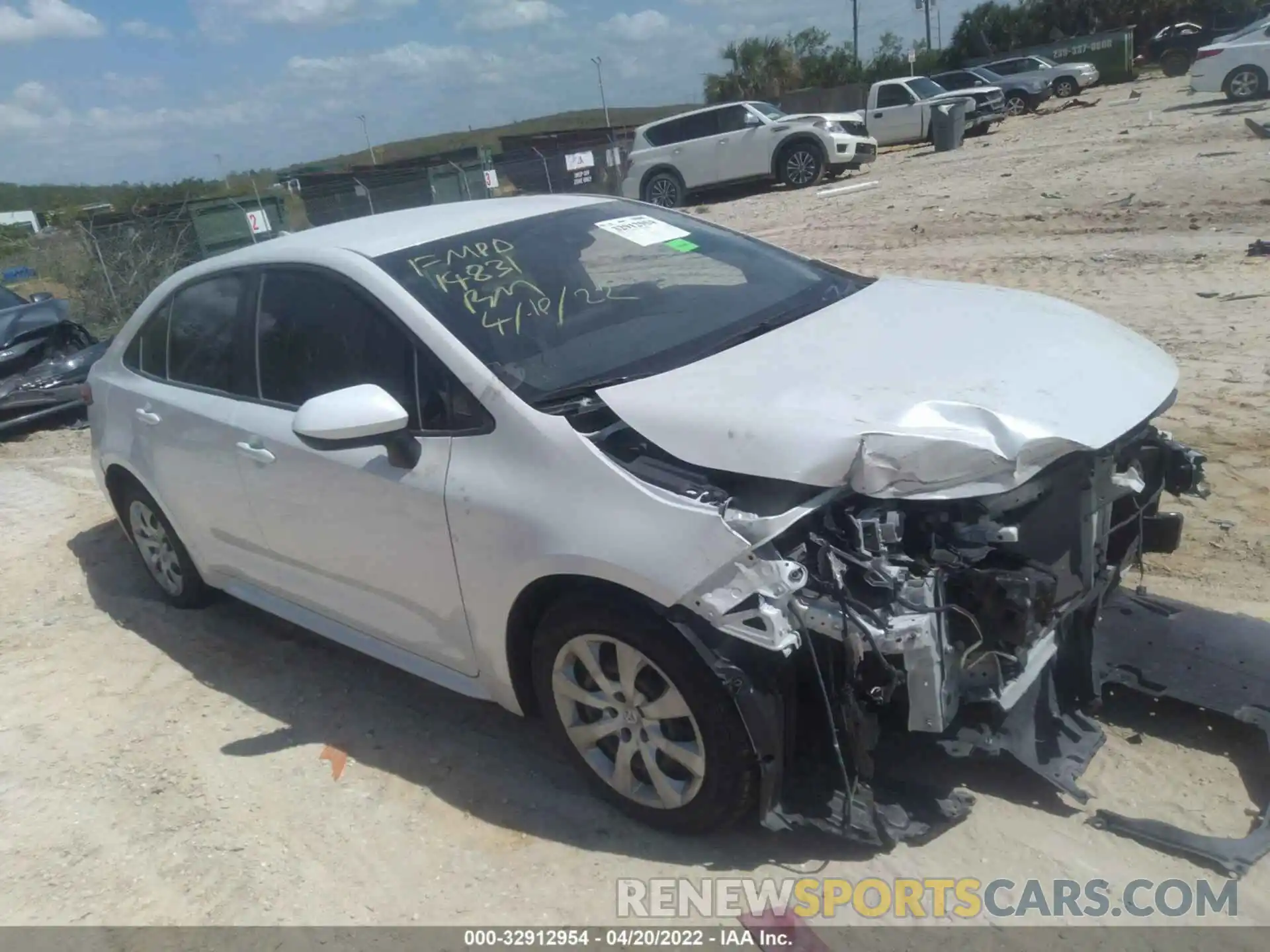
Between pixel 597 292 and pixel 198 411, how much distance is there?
1.84m

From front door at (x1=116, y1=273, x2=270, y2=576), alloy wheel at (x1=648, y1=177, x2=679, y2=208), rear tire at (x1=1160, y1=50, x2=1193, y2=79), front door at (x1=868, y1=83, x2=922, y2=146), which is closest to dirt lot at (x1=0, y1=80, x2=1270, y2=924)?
front door at (x1=116, y1=273, x2=270, y2=576)

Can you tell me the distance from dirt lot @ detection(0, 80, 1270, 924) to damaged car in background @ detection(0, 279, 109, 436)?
3434mm

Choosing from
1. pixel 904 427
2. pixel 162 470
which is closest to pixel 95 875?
pixel 162 470

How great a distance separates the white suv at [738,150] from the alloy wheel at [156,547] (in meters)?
17.1

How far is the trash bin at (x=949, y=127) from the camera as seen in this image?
22.1 meters

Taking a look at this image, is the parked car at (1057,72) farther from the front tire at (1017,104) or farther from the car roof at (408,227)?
the car roof at (408,227)

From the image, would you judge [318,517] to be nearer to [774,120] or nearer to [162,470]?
[162,470]

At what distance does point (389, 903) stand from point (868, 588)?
5.64 ft

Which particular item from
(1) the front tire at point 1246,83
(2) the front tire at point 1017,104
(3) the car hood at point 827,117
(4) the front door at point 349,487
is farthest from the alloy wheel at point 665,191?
(4) the front door at point 349,487

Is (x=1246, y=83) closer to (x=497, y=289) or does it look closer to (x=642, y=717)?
(x=497, y=289)

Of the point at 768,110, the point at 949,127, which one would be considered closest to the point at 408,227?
the point at 768,110

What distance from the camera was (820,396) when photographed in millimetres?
2842

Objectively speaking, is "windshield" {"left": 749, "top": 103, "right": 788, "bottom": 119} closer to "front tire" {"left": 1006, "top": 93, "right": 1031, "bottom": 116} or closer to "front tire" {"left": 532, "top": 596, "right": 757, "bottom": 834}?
"front tire" {"left": 1006, "top": 93, "right": 1031, "bottom": 116}

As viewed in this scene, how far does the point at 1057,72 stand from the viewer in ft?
102
